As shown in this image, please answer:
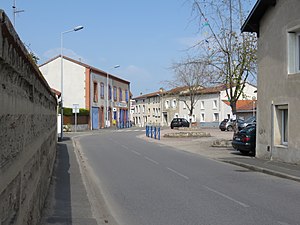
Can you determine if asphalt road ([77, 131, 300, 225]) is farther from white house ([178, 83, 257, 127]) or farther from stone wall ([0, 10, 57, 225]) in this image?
white house ([178, 83, 257, 127])

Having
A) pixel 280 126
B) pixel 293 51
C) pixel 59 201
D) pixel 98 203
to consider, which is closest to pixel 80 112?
pixel 280 126

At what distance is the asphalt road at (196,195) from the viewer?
7.39 m

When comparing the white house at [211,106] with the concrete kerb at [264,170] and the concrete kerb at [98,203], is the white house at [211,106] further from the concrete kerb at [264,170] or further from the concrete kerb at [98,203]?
the concrete kerb at [98,203]

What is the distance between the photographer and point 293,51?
50.4ft

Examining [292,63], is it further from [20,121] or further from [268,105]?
[20,121]

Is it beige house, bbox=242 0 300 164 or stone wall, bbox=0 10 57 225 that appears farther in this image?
beige house, bbox=242 0 300 164

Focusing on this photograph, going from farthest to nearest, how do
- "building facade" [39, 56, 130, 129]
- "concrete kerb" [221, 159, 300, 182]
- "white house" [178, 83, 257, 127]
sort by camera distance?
"white house" [178, 83, 257, 127] → "building facade" [39, 56, 130, 129] → "concrete kerb" [221, 159, 300, 182]

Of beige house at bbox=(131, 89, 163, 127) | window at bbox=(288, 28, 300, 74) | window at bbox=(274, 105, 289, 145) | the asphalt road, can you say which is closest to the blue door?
beige house at bbox=(131, 89, 163, 127)

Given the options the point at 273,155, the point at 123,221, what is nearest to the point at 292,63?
the point at 273,155

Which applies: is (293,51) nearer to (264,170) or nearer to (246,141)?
(264,170)

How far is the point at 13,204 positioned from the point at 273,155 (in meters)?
14.5

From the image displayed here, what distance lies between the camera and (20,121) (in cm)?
419

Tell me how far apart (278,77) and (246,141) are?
444cm

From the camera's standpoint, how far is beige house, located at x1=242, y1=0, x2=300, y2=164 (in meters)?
15.2
